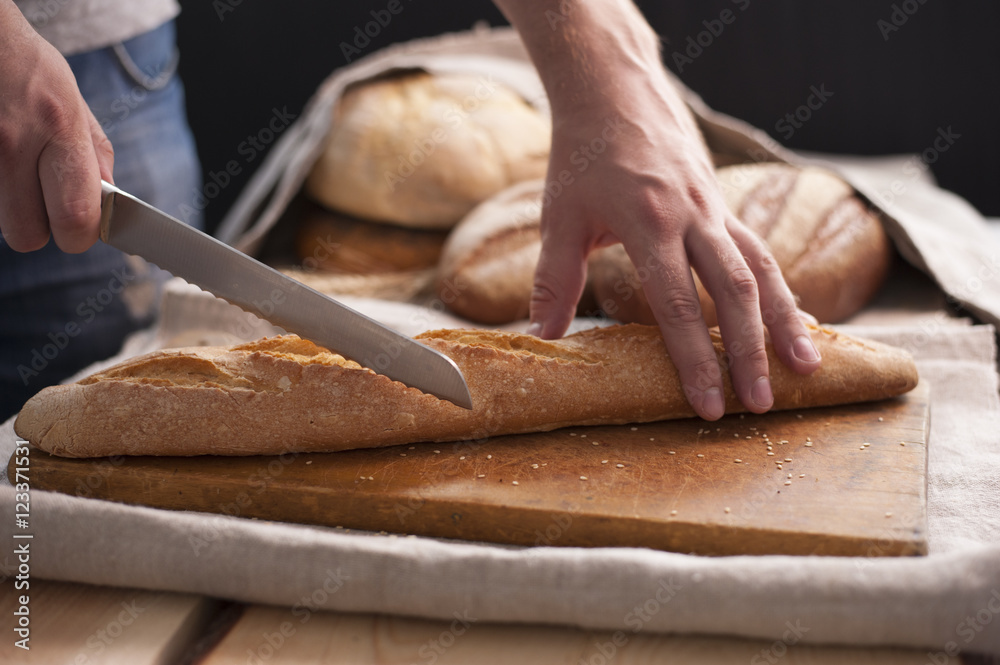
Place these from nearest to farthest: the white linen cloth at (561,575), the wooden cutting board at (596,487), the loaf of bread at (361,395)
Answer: the white linen cloth at (561,575), the wooden cutting board at (596,487), the loaf of bread at (361,395)

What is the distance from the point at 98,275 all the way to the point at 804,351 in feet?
5.46

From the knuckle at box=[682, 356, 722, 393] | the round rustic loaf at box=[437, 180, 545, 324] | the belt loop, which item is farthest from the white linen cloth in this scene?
the belt loop

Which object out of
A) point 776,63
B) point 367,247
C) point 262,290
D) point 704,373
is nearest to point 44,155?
point 262,290

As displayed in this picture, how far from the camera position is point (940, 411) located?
1449 mm

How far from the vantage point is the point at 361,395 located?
1.19 meters

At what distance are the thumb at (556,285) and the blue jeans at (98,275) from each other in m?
1.17

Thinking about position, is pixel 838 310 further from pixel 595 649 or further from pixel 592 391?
pixel 595 649

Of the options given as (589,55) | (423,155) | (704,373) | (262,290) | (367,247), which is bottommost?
(367,247)

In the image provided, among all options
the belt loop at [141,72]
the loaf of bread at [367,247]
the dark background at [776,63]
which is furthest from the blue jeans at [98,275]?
the dark background at [776,63]

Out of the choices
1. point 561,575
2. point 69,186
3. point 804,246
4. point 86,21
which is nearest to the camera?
point 561,575

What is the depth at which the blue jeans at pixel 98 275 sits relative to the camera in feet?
6.20

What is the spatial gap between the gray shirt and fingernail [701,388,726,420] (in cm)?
156

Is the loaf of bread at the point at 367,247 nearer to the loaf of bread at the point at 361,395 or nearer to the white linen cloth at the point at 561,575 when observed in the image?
the loaf of bread at the point at 361,395

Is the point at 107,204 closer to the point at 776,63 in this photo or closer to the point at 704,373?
the point at 704,373
